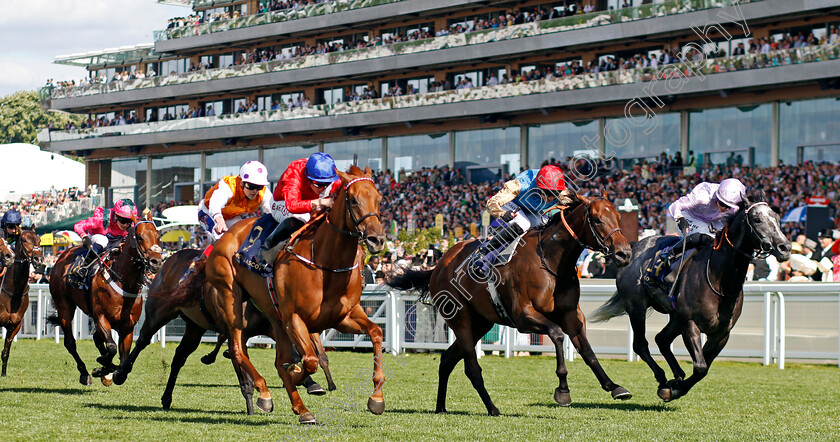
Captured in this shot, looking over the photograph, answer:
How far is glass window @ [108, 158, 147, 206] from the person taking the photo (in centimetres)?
4953

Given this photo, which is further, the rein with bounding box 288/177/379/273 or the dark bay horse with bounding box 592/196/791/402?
the dark bay horse with bounding box 592/196/791/402

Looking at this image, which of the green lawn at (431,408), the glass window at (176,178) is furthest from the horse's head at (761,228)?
the glass window at (176,178)

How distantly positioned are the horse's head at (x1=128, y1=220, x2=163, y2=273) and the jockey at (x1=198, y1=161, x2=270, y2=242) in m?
0.86

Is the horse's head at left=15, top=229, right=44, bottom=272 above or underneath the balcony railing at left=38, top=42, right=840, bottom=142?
underneath

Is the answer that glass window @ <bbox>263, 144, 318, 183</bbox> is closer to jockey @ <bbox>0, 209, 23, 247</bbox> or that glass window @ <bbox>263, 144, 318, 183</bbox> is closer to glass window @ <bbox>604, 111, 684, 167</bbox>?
glass window @ <bbox>604, 111, 684, 167</bbox>

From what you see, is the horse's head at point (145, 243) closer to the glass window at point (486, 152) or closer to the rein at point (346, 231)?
the rein at point (346, 231)

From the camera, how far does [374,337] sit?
22.2 feet

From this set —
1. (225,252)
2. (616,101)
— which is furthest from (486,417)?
(616,101)

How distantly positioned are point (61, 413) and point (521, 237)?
12.2 ft

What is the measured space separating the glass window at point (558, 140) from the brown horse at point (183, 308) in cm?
2535

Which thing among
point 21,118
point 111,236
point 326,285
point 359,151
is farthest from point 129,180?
point 326,285

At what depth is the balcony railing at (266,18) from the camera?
137ft

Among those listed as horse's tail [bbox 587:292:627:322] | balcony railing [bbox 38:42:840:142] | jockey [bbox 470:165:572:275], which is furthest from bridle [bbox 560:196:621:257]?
balcony railing [bbox 38:42:840:142]

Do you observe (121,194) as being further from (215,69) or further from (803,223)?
(803,223)
